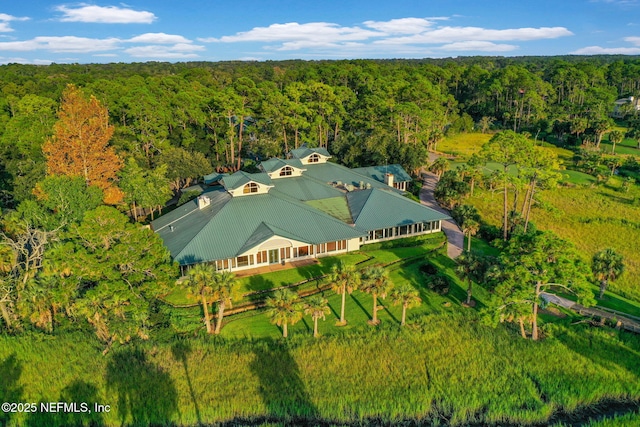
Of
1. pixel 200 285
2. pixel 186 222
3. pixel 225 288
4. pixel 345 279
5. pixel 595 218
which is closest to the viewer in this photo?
pixel 200 285

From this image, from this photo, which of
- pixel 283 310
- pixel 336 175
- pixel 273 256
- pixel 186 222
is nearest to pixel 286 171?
pixel 336 175

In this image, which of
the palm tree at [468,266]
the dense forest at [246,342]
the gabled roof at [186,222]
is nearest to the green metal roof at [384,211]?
the dense forest at [246,342]

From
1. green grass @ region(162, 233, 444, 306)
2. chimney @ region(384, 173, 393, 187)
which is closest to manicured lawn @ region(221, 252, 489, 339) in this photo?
green grass @ region(162, 233, 444, 306)

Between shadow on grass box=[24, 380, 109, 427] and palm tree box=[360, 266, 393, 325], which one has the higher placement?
palm tree box=[360, 266, 393, 325]

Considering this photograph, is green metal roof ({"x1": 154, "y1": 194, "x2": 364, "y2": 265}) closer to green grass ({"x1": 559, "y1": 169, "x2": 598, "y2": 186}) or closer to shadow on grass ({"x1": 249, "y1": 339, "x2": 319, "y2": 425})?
shadow on grass ({"x1": 249, "y1": 339, "x2": 319, "y2": 425})

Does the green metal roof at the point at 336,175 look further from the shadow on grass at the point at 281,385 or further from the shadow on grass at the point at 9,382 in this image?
the shadow on grass at the point at 9,382

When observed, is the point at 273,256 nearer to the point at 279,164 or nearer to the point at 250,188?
the point at 250,188

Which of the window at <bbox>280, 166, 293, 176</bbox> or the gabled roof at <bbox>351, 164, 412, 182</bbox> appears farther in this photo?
the gabled roof at <bbox>351, 164, 412, 182</bbox>
